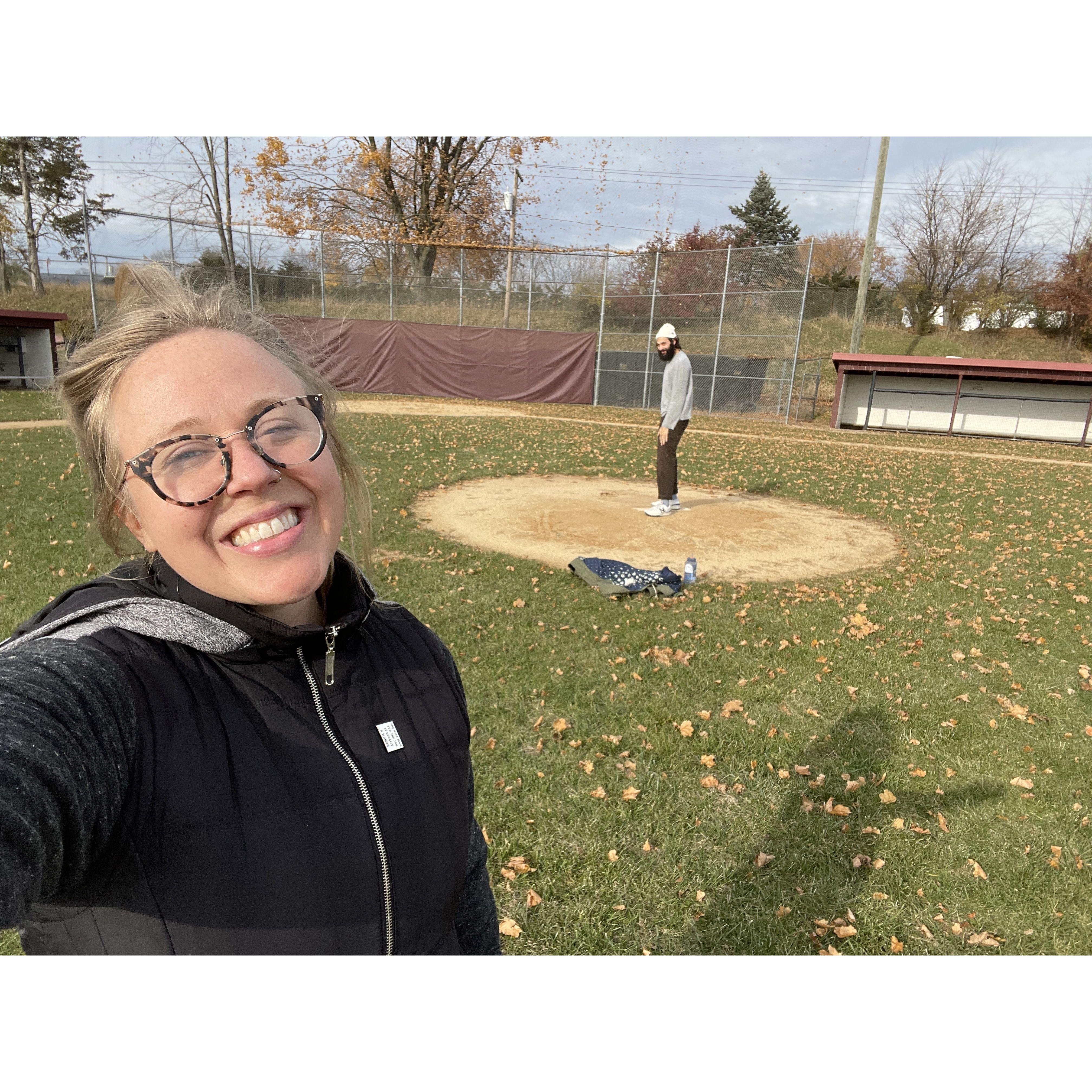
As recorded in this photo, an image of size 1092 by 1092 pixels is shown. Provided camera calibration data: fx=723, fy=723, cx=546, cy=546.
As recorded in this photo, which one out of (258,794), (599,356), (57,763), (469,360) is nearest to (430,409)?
(469,360)

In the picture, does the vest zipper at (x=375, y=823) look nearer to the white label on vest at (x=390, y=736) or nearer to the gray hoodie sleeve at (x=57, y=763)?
the white label on vest at (x=390, y=736)

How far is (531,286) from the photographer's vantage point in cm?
2919

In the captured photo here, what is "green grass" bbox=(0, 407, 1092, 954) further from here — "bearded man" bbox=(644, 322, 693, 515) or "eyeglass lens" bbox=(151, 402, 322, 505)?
"bearded man" bbox=(644, 322, 693, 515)

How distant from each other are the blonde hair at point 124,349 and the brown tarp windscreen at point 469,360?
26.7 m

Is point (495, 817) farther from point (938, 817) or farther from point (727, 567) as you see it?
point (727, 567)

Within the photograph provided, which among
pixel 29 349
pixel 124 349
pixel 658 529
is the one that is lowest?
pixel 658 529

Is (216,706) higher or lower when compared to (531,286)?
lower

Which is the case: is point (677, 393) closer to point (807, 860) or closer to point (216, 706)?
point (807, 860)

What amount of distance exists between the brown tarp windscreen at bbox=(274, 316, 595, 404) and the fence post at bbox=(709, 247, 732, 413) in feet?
14.7

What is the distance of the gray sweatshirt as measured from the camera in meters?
9.59

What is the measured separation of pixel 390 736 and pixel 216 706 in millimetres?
297

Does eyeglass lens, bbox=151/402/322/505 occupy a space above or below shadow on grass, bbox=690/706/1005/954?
above

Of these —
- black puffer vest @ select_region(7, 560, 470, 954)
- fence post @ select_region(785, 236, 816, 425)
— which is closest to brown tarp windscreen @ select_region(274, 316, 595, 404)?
fence post @ select_region(785, 236, 816, 425)

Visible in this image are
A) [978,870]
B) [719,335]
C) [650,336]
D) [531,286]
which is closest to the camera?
[978,870]
